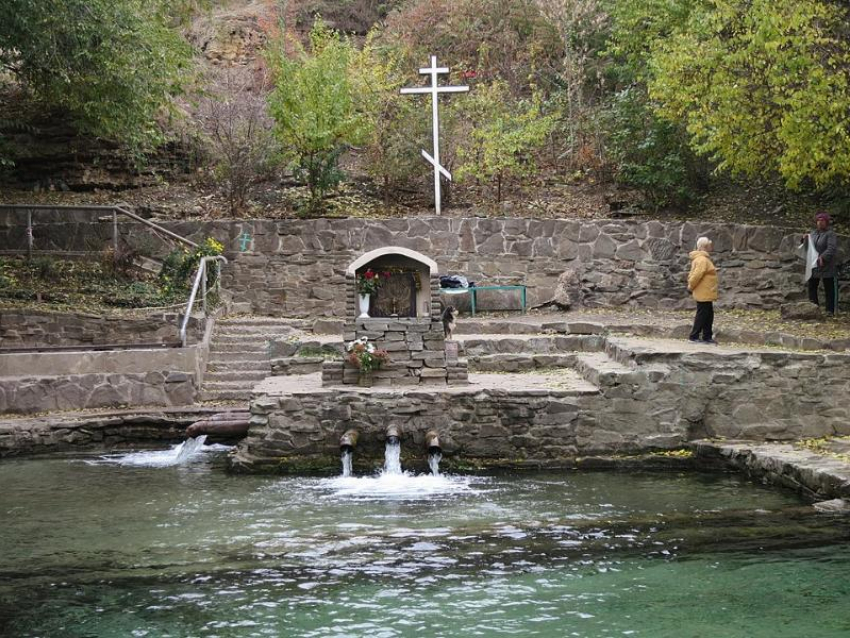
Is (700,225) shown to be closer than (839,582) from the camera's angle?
No

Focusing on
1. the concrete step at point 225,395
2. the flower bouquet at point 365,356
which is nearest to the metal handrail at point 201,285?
the concrete step at point 225,395

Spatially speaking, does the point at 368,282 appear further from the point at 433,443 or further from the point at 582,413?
the point at 582,413

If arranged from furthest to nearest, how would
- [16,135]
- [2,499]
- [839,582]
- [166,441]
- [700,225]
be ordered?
1. [16,135]
2. [700,225]
3. [166,441]
4. [2,499]
5. [839,582]

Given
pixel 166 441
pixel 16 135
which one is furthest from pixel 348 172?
pixel 166 441

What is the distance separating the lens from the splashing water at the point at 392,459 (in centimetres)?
1263

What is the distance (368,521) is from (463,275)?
1080cm

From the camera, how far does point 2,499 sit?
11398mm

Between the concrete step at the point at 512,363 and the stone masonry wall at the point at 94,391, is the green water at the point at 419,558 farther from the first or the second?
the concrete step at the point at 512,363

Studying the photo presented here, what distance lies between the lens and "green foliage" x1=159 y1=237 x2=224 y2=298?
18.8 metres

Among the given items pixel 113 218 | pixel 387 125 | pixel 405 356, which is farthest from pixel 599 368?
→ pixel 387 125

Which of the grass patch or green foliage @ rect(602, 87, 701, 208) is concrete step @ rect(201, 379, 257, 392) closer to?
the grass patch

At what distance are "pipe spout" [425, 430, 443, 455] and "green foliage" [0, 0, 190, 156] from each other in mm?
8561

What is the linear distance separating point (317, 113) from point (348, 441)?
10.8 meters

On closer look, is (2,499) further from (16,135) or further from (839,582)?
(16,135)
